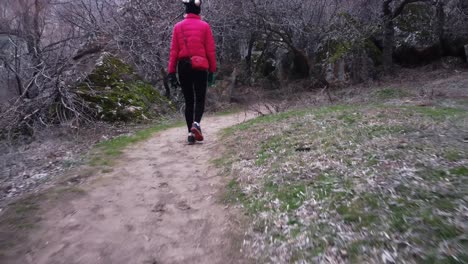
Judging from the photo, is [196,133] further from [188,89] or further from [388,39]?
[388,39]

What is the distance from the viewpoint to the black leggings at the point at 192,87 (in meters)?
4.86

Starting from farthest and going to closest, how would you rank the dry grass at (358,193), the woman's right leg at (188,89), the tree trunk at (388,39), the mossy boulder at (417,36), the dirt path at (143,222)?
the mossy boulder at (417,36) → the tree trunk at (388,39) → the woman's right leg at (188,89) → the dirt path at (143,222) → the dry grass at (358,193)

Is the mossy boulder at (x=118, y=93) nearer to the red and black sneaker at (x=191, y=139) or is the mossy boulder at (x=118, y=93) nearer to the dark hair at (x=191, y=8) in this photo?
Answer: the red and black sneaker at (x=191, y=139)

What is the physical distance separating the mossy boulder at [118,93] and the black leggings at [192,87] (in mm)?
2290

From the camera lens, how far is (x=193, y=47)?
4.74 meters

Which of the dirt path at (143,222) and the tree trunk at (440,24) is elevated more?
the tree trunk at (440,24)

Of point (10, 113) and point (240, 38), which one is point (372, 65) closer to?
point (240, 38)

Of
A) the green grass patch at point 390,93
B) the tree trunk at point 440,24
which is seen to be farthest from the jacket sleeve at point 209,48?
the tree trunk at point 440,24

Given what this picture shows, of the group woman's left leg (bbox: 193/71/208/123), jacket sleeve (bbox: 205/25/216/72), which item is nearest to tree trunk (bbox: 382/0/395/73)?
jacket sleeve (bbox: 205/25/216/72)

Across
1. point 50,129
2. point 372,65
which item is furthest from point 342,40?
point 50,129

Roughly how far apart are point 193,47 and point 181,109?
5085mm

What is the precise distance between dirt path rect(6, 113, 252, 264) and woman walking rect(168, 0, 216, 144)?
1.13m

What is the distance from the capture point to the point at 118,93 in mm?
7320

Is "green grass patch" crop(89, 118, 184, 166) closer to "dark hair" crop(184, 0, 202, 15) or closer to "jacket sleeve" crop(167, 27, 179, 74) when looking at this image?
"jacket sleeve" crop(167, 27, 179, 74)
